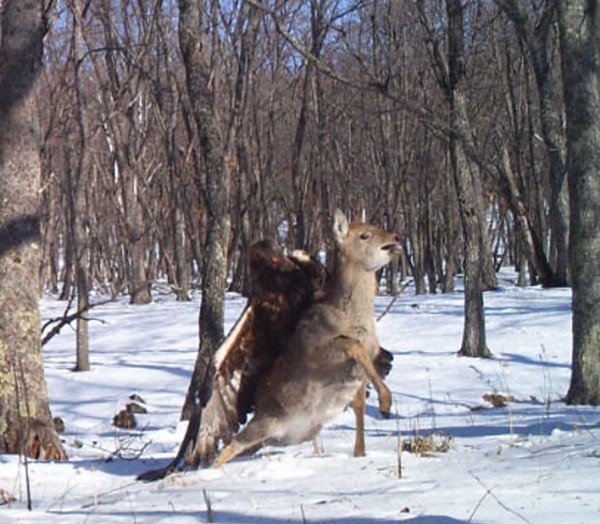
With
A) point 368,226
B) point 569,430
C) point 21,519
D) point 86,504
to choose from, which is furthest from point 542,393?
point 21,519

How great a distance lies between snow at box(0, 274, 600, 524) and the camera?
3.98 metres

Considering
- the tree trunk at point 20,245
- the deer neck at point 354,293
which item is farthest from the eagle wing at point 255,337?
the tree trunk at point 20,245

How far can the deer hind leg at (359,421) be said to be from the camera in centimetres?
596

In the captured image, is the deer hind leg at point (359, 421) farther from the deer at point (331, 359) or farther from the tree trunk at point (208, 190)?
the tree trunk at point (208, 190)

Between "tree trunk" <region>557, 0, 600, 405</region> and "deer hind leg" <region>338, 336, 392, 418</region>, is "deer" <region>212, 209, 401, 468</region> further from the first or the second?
"tree trunk" <region>557, 0, 600, 405</region>

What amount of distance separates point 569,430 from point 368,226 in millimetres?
1900

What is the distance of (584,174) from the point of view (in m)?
8.75

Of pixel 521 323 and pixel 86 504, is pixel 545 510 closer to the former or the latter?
pixel 86 504

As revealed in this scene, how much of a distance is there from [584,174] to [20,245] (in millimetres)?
4757

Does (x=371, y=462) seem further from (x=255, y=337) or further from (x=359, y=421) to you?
(x=255, y=337)

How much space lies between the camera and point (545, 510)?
3.60m

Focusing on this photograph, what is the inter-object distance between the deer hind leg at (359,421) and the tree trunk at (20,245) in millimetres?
2870

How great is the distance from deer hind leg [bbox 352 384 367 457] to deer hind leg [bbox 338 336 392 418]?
0.21 metres

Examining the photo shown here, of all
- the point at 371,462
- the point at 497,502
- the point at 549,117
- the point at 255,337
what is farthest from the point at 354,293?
the point at 549,117
